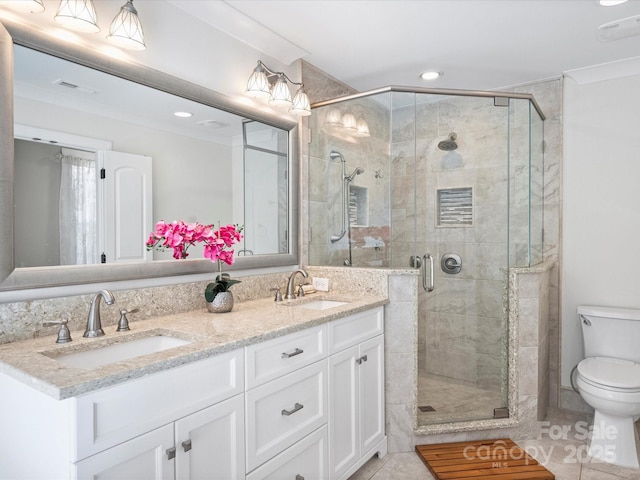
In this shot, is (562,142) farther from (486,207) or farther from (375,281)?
(375,281)

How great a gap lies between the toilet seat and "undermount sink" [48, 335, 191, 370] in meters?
2.27

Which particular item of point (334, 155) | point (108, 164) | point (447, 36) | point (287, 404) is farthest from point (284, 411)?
point (447, 36)

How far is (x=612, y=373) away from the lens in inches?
92.8

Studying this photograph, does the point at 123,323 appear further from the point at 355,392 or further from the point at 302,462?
the point at 355,392

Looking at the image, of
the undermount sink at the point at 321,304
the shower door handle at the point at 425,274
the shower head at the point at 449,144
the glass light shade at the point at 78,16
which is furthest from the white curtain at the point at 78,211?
the shower head at the point at 449,144

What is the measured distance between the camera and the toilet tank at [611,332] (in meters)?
2.59

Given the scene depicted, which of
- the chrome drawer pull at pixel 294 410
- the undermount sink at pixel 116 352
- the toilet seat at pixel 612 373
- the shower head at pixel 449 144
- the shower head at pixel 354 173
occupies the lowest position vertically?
the toilet seat at pixel 612 373

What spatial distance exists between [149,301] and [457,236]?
2.09 metres

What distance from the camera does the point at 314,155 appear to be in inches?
109

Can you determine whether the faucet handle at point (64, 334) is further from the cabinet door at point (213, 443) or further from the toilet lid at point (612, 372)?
the toilet lid at point (612, 372)

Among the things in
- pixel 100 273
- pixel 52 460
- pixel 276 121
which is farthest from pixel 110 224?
pixel 276 121

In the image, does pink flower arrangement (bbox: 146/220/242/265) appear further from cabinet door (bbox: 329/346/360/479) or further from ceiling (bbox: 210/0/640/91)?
ceiling (bbox: 210/0/640/91)

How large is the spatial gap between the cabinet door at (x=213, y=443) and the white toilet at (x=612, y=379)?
2.06 m

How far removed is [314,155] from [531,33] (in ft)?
4.93
